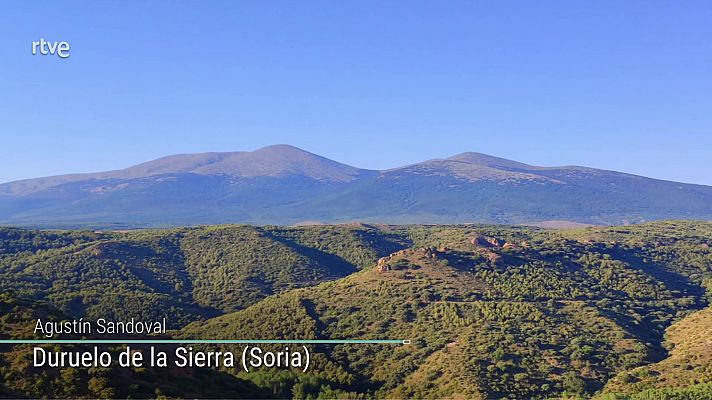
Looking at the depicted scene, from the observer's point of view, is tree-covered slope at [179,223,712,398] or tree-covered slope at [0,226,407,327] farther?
tree-covered slope at [0,226,407,327]

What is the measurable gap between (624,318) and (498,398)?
65.1ft

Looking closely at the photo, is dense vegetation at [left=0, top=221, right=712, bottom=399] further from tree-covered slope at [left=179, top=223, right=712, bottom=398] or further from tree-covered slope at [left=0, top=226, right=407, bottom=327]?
tree-covered slope at [left=0, top=226, right=407, bottom=327]

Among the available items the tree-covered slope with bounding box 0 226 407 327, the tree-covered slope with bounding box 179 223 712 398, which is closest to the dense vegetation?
the tree-covered slope with bounding box 179 223 712 398

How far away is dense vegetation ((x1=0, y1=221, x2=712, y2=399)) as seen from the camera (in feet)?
116

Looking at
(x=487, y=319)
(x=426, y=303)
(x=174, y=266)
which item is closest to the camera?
(x=487, y=319)

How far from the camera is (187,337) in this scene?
142 ft

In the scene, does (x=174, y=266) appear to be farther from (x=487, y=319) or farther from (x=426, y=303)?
(x=487, y=319)

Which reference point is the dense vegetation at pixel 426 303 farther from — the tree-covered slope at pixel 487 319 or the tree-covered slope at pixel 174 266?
the tree-covered slope at pixel 174 266

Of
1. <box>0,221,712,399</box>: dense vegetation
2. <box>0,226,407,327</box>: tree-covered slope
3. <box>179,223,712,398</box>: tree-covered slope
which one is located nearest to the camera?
<box>0,221,712,399</box>: dense vegetation

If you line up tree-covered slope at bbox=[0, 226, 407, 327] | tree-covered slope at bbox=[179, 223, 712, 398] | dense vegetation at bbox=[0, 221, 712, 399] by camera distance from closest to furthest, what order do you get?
dense vegetation at bbox=[0, 221, 712, 399]
tree-covered slope at bbox=[179, 223, 712, 398]
tree-covered slope at bbox=[0, 226, 407, 327]

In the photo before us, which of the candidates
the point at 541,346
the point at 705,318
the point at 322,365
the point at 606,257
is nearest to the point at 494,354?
the point at 541,346

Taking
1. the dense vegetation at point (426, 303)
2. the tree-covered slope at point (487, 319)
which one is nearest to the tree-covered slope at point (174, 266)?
the dense vegetation at point (426, 303)

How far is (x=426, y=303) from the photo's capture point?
160 ft

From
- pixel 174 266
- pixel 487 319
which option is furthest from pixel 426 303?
pixel 174 266
